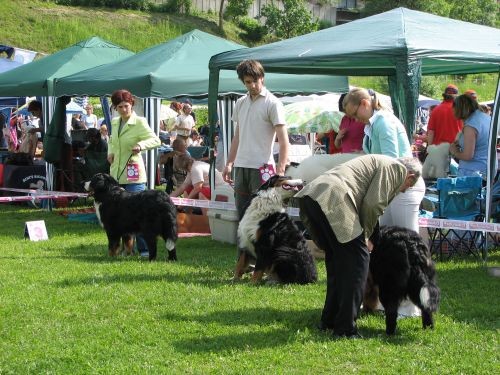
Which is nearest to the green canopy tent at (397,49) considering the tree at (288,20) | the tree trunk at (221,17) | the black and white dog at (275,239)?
the black and white dog at (275,239)

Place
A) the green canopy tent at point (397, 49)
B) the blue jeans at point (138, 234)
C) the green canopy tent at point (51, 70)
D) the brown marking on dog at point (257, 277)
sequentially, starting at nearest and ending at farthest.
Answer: the brown marking on dog at point (257, 277) < the green canopy tent at point (397, 49) < the blue jeans at point (138, 234) < the green canopy tent at point (51, 70)

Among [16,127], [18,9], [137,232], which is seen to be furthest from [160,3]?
[137,232]

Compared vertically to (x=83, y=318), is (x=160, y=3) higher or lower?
higher

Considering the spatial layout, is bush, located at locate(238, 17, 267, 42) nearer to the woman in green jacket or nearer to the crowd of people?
the crowd of people

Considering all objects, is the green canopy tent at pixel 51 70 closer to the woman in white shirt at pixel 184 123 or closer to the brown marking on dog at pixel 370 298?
the woman in white shirt at pixel 184 123

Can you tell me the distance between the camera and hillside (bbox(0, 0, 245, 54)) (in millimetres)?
49156

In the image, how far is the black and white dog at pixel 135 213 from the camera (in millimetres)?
7934

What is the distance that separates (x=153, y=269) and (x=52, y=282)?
107 cm

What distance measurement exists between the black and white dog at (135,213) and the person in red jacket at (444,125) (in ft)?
15.1

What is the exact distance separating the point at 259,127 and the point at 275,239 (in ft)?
3.54

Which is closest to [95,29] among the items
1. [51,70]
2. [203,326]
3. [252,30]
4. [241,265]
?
[252,30]

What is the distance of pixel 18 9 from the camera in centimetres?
5325

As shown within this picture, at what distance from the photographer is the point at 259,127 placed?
22.5ft

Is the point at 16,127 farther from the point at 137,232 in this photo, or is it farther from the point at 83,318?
the point at 83,318
